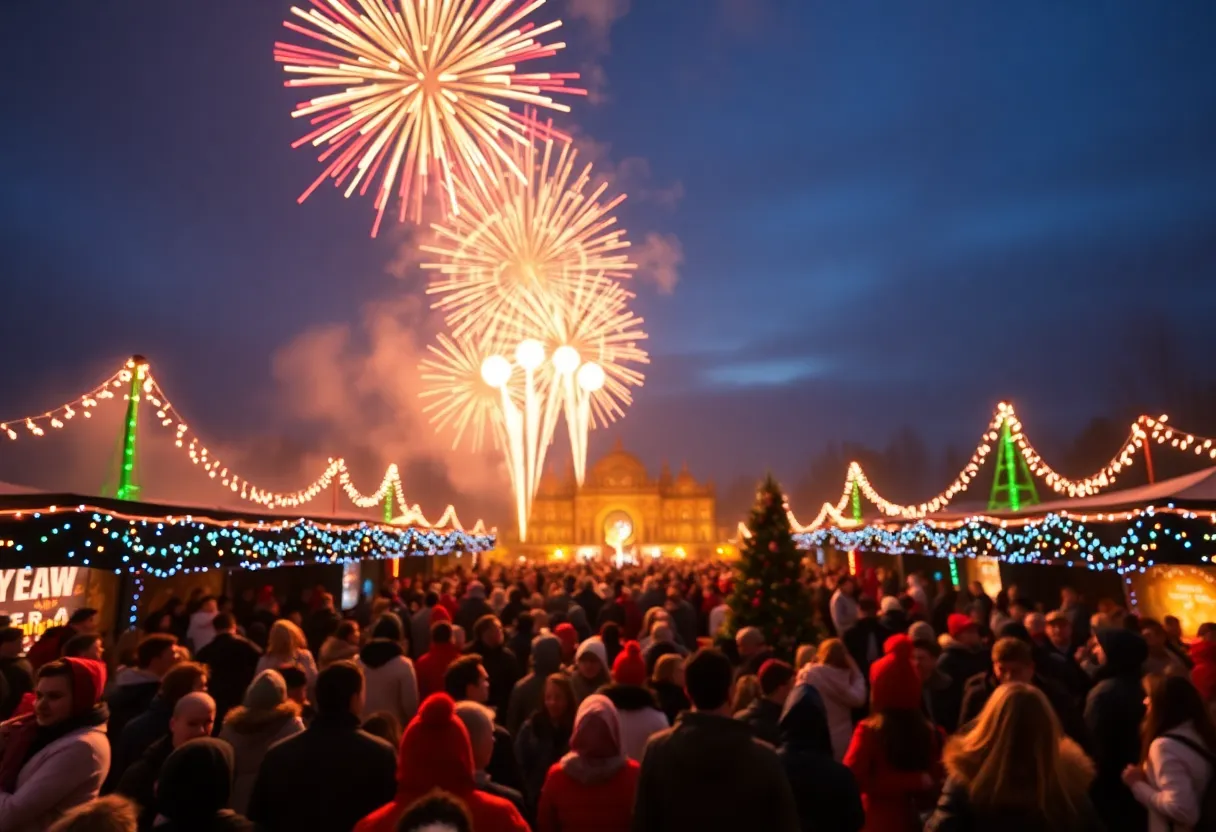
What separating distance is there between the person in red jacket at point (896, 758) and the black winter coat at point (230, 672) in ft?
12.1

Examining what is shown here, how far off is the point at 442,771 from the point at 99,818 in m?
1.08

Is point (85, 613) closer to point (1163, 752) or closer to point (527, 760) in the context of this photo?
point (527, 760)

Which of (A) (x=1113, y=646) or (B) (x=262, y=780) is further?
(A) (x=1113, y=646)

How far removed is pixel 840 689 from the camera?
4879 millimetres

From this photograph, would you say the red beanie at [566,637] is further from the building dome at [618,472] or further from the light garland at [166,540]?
the building dome at [618,472]

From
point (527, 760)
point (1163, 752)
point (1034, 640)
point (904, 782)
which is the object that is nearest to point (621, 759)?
point (904, 782)

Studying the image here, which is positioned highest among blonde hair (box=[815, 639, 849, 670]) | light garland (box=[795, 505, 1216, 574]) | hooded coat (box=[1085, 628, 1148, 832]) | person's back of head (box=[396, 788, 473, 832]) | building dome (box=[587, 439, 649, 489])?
building dome (box=[587, 439, 649, 489])

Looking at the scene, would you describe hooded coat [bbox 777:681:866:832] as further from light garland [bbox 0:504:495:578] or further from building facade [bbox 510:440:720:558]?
building facade [bbox 510:440:720:558]

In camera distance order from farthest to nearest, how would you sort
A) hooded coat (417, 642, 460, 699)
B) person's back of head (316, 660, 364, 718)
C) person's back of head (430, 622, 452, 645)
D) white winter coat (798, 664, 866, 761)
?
person's back of head (430, 622, 452, 645), hooded coat (417, 642, 460, 699), white winter coat (798, 664, 866, 761), person's back of head (316, 660, 364, 718)

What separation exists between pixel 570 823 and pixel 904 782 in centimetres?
157

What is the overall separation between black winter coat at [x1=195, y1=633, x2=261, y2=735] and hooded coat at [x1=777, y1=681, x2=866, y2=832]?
346cm

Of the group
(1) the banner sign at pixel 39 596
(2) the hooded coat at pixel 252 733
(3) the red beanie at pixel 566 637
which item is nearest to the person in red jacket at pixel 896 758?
(2) the hooded coat at pixel 252 733

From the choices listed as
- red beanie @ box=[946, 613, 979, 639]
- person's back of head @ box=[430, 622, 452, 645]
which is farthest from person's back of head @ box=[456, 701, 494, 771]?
red beanie @ box=[946, 613, 979, 639]

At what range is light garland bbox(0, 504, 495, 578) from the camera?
962 cm
